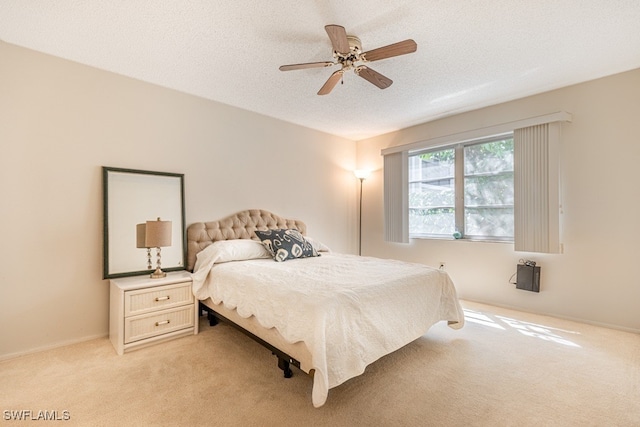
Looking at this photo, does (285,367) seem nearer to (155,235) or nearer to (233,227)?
(155,235)

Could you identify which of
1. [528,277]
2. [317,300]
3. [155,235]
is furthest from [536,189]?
[155,235]

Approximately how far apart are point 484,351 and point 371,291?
135cm

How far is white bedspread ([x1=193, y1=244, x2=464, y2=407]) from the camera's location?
1.70 m

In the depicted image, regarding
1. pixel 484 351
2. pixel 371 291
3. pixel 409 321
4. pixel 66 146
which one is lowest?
pixel 484 351

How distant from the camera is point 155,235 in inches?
104

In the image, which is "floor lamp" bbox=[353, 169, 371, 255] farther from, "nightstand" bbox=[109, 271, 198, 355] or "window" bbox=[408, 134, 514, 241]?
"nightstand" bbox=[109, 271, 198, 355]

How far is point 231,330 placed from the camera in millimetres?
2959

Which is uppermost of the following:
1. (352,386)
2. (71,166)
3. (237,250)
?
(71,166)

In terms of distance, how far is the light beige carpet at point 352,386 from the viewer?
168 centimetres

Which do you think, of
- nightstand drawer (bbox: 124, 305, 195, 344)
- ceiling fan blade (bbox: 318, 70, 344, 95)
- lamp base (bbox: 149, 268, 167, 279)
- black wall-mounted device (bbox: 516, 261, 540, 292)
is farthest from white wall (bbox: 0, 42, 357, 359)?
black wall-mounted device (bbox: 516, 261, 540, 292)

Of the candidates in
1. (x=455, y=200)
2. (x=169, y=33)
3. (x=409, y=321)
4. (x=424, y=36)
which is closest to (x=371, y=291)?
(x=409, y=321)

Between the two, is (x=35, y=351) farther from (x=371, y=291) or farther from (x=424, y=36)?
(x=424, y=36)

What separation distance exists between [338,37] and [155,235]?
2.28 metres

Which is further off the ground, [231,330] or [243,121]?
[243,121]
